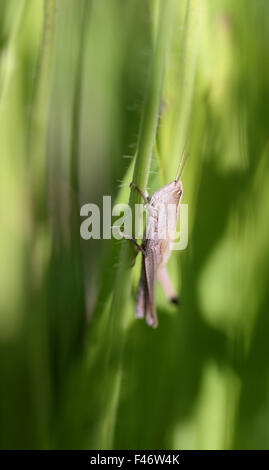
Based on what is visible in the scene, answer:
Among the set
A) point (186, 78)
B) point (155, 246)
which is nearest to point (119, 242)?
point (155, 246)

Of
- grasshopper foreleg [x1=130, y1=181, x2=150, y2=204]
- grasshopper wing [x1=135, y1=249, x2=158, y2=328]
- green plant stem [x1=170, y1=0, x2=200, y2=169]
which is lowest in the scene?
grasshopper wing [x1=135, y1=249, x2=158, y2=328]

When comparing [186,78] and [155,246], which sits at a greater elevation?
[186,78]

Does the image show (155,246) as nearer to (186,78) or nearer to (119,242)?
(119,242)

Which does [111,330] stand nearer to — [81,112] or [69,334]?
[69,334]

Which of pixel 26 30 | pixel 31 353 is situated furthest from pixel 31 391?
pixel 26 30

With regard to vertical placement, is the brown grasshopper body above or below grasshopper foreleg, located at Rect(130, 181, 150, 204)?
below
